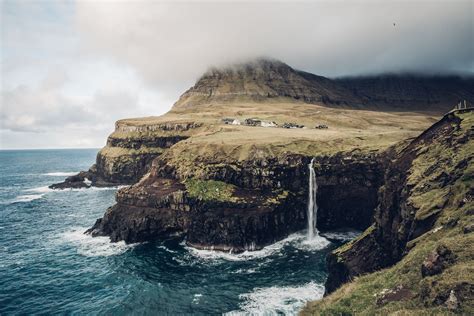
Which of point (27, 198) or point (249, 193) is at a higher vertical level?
point (249, 193)

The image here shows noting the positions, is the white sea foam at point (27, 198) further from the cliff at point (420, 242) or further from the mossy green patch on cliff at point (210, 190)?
the cliff at point (420, 242)

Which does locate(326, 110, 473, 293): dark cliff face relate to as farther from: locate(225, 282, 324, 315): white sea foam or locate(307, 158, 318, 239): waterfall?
locate(307, 158, 318, 239): waterfall

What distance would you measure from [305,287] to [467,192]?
30034 mm

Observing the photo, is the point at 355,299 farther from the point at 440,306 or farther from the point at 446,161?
the point at 446,161

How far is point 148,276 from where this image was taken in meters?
59.4

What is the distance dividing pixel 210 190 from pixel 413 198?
5028 cm

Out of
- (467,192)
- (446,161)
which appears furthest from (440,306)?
(446,161)

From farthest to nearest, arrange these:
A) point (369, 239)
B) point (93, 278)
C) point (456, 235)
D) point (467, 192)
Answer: point (93, 278), point (369, 239), point (467, 192), point (456, 235)

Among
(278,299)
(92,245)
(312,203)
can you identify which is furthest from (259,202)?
(92,245)

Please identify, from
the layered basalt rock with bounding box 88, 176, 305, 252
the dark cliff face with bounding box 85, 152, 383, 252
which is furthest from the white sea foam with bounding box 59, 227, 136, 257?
the dark cliff face with bounding box 85, 152, 383, 252

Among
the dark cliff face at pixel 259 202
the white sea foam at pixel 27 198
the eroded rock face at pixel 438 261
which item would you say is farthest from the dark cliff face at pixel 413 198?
the white sea foam at pixel 27 198

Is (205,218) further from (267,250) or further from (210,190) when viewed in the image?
(267,250)

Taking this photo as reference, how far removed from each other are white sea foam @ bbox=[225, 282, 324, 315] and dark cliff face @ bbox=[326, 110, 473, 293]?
5.07 m

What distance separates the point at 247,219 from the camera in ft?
240
